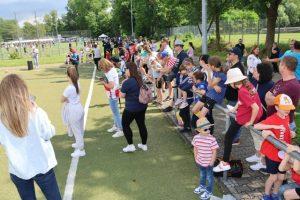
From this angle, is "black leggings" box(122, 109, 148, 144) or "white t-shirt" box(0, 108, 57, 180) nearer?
"white t-shirt" box(0, 108, 57, 180)

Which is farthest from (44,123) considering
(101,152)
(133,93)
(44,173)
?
(101,152)

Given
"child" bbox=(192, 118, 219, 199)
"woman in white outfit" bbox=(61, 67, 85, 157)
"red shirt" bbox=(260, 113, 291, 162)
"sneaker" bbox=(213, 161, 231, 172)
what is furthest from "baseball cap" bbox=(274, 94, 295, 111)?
"woman in white outfit" bbox=(61, 67, 85, 157)

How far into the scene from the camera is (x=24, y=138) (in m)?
3.58

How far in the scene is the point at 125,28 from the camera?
68.3 meters

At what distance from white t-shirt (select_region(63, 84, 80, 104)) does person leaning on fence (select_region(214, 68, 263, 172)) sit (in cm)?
307

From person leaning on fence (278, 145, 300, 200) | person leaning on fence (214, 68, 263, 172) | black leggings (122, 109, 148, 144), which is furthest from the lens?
black leggings (122, 109, 148, 144)

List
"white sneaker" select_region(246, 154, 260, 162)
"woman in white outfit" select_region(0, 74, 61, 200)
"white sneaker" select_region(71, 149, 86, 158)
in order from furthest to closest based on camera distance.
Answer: "white sneaker" select_region(71, 149, 86, 158) → "white sneaker" select_region(246, 154, 260, 162) → "woman in white outfit" select_region(0, 74, 61, 200)

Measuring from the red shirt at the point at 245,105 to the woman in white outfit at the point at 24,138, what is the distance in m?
2.93

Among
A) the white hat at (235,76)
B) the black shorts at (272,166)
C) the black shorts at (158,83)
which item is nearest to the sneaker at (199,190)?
the black shorts at (272,166)

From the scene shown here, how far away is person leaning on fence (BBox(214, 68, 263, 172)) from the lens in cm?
524

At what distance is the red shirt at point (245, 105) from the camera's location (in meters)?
5.27

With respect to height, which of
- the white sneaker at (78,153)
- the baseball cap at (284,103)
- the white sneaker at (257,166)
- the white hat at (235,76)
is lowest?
the white sneaker at (78,153)

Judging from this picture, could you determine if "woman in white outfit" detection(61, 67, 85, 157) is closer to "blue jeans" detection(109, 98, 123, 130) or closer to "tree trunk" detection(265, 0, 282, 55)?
"blue jeans" detection(109, 98, 123, 130)

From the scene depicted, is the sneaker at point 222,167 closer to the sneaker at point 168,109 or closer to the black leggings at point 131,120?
the black leggings at point 131,120
